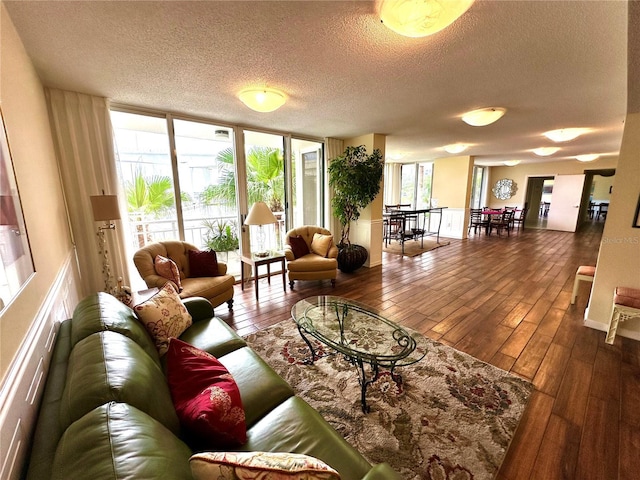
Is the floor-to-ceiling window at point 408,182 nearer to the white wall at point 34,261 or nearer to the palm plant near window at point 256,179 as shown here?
the palm plant near window at point 256,179

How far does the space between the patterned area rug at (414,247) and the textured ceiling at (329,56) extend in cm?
344

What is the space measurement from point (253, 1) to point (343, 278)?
373 centimetres

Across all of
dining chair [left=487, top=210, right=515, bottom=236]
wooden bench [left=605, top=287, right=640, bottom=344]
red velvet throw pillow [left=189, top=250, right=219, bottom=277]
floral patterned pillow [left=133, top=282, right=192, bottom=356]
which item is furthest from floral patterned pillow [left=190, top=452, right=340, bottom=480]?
dining chair [left=487, top=210, right=515, bottom=236]

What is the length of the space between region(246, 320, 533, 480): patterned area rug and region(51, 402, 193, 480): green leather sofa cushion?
1.21 m

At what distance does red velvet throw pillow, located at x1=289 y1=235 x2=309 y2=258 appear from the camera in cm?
419

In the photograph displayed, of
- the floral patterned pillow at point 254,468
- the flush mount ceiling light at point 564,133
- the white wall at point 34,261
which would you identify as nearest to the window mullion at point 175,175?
the white wall at point 34,261

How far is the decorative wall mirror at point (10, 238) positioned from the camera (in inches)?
38.6

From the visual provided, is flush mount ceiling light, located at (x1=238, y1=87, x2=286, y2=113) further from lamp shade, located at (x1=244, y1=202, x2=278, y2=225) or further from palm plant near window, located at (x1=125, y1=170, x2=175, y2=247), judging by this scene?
palm plant near window, located at (x1=125, y1=170, x2=175, y2=247)

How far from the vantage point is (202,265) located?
10.4 ft

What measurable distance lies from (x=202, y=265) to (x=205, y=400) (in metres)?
2.34

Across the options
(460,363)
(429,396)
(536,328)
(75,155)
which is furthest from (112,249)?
(536,328)

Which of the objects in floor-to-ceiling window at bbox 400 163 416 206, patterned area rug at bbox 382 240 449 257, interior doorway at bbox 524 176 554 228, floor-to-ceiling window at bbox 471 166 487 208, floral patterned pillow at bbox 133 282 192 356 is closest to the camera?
floral patterned pillow at bbox 133 282 192 356

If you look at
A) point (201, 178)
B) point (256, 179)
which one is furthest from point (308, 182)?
point (201, 178)

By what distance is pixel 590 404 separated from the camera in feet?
6.00
